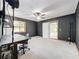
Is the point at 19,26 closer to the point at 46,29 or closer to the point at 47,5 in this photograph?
the point at 46,29

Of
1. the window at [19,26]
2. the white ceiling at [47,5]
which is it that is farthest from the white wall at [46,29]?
the white ceiling at [47,5]

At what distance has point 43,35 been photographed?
1059cm

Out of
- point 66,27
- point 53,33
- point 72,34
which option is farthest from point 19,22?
point 72,34

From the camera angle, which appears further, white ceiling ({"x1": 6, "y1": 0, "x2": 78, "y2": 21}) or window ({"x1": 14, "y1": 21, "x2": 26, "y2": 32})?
window ({"x1": 14, "y1": 21, "x2": 26, "y2": 32})

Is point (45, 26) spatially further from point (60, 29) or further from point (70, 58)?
point (70, 58)

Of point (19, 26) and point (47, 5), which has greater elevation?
point (47, 5)

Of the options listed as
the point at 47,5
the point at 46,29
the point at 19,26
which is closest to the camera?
the point at 47,5

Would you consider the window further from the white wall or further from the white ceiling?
the white ceiling

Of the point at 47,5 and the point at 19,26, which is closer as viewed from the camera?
the point at 47,5

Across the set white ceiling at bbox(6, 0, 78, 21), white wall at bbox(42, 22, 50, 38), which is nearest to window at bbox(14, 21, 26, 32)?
white wall at bbox(42, 22, 50, 38)

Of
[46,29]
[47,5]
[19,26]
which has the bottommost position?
[46,29]

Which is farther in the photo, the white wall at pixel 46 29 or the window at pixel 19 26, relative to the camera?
the white wall at pixel 46 29

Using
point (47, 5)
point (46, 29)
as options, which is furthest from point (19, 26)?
point (47, 5)

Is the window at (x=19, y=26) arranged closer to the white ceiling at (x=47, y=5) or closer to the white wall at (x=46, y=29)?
the white wall at (x=46, y=29)
